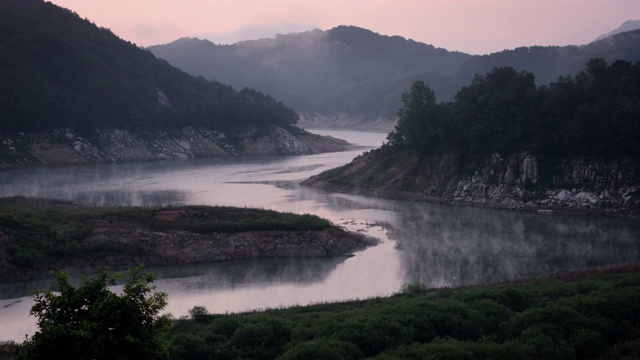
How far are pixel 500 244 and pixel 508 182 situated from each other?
22460 millimetres

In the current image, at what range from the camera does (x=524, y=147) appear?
74750 millimetres

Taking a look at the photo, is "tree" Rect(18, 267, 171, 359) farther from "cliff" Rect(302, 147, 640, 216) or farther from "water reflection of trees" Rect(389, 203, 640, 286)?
"cliff" Rect(302, 147, 640, 216)

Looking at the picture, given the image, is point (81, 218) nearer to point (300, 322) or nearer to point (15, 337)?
point (15, 337)

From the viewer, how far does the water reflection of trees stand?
44781 millimetres

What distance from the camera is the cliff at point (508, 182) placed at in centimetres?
6544

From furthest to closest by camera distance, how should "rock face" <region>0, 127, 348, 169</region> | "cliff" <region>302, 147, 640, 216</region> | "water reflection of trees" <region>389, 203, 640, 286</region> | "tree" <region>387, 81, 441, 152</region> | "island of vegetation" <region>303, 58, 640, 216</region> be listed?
"rock face" <region>0, 127, 348, 169</region> < "tree" <region>387, 81, 441, 152</region> < "island of vegetation" <region>303, 58, 640, 216</region> < "cliff" <region>302, 147, 640, 216</region> < "water reflection of trees" <region>389, 203, 640, 286</region>

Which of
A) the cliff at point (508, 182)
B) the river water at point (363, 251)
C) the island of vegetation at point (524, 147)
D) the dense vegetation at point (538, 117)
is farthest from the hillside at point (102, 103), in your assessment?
the dense vegetation at point (538, 117)

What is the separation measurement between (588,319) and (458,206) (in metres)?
46.7

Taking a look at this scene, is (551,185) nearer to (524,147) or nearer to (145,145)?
(524,147)

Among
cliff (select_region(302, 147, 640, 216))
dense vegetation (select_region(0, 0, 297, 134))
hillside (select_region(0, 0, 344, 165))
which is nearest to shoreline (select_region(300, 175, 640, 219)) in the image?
cliff (select_region(302, 147, 640, 216))

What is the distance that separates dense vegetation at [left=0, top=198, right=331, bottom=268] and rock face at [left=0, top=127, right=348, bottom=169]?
179ft

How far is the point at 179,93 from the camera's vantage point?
169000 millimetres

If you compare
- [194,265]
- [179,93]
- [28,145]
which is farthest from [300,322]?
[179,93]

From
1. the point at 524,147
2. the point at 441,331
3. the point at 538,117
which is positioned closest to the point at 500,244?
the point at 524,147
